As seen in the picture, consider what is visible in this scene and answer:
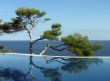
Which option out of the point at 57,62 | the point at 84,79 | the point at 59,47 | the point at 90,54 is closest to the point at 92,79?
the point at 84,79

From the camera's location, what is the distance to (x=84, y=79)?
8.85m

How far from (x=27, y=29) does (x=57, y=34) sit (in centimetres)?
159

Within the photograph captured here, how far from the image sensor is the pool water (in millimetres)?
9008

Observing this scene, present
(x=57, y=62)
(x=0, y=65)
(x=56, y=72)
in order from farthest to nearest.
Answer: (x=57, y=62) < (x=0, y=65) < (x=56, y=72)

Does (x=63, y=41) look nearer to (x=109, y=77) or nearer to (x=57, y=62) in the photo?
(x=57, y=62)

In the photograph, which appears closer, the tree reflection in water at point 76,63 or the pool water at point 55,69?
the pool water at point 55,69

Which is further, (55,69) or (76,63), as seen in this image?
(76,63)

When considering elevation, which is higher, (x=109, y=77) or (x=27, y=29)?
(x=27, y=29)

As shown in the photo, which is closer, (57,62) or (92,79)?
(92,79)

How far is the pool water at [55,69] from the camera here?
9008 mm

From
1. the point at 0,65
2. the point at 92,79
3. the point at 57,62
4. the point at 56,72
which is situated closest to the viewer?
the point at 92,79

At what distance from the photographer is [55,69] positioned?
10.5 m

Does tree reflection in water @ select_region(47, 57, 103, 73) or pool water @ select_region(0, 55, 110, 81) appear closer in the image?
pool water @ select_region(0, 55, 110, 81)

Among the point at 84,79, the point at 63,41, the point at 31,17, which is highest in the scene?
the point at 31,17
